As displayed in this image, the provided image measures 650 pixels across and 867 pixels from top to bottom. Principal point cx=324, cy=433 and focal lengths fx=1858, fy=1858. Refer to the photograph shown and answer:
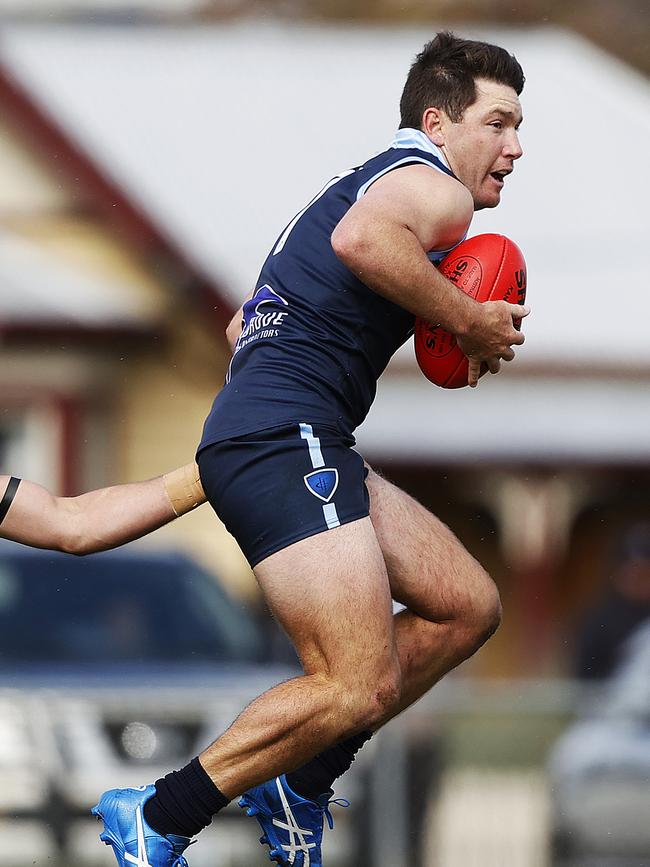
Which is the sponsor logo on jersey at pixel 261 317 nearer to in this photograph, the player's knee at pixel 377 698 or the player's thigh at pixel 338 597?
the player's thigh at pixel 338 597

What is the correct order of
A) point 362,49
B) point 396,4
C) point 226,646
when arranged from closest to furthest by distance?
1. point 226,646
2. point 362,49
3. point 396,4

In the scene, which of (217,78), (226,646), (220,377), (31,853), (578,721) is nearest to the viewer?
(31,853)

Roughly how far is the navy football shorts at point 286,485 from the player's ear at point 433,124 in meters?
0.83

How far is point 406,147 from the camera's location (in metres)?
4.84

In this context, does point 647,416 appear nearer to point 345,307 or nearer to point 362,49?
point 362,49

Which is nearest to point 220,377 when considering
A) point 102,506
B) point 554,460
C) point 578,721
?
point 554,460

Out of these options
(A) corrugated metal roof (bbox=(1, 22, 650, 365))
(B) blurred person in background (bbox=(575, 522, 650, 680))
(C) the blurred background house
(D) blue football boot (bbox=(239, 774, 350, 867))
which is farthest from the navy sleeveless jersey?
(A) corrugated metal roof (bbox=(1, 22, 650, 365))

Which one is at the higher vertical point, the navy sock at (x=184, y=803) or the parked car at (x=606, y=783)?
the parked car at (x=606, y=783)

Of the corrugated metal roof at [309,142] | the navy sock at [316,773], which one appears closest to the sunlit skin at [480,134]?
the navy sock at [316,773]

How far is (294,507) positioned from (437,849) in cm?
444

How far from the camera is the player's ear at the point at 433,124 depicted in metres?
4.91

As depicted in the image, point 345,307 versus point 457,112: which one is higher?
point 457,112

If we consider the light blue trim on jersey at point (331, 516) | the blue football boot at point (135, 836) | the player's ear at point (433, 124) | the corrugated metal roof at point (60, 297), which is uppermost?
the corrugated metal roof at point (60, 297)

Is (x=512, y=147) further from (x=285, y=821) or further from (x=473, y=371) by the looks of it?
(x=285, y=821)
